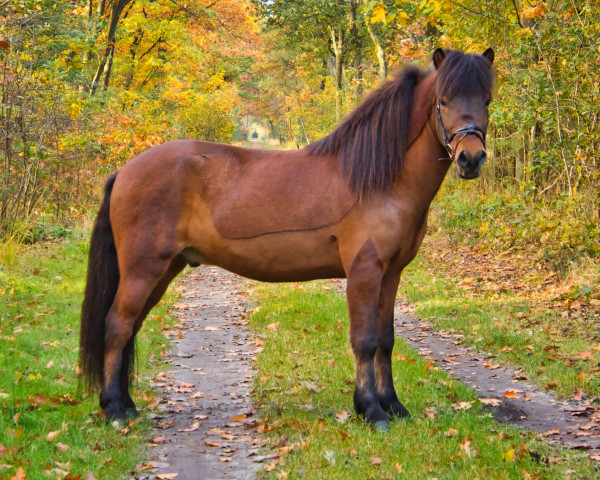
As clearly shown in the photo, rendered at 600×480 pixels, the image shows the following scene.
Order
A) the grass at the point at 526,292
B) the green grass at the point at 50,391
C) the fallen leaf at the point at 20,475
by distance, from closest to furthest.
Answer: the fallen leaf at the point at 20,475 → the green grass at the point at 50,391 → the grass at the point at 526,292

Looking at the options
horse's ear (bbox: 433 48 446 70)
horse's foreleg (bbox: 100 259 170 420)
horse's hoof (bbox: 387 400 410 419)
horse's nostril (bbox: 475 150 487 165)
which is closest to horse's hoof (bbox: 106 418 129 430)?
horse's foreleg (bbox: 100 259 170 420)

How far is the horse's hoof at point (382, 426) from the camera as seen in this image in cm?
481

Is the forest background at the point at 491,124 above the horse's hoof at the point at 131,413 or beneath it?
above

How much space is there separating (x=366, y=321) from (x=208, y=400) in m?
1.77

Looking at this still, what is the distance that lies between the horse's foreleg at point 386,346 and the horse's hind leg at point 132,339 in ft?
5.66

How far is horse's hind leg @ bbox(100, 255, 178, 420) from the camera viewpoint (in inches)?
206

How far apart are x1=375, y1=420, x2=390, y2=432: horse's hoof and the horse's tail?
7.15 feet

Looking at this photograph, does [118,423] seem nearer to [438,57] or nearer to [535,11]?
[438,57]

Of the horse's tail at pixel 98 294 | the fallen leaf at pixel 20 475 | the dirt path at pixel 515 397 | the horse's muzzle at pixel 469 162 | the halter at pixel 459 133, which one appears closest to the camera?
the fallen leaf at pixel 20 475

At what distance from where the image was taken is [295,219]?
5.19 m

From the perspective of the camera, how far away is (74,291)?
962cm

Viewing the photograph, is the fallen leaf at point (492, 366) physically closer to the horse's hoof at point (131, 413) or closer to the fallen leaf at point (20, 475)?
the horse's hoof at point (131, 413)

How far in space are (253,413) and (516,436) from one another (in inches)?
80.7

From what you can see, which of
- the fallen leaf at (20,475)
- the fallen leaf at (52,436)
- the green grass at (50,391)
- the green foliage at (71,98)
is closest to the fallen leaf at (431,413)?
the green grass at (50,391)
